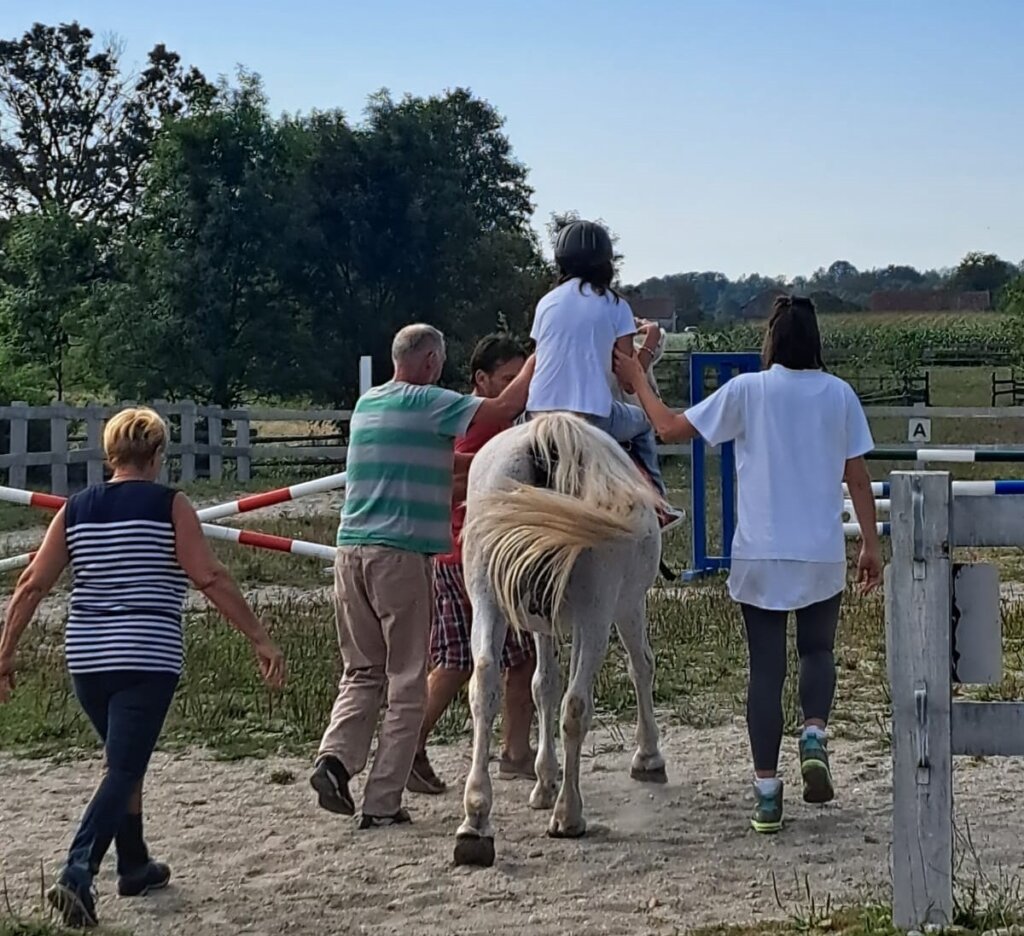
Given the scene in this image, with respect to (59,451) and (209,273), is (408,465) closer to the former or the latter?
(59,451)

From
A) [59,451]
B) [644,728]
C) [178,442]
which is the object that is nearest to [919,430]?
[59,451]

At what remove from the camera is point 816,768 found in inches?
221

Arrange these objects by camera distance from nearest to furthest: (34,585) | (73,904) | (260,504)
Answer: (73,904) → (34,585) → (260,504)

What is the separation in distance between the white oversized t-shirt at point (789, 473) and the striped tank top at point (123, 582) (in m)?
1.91

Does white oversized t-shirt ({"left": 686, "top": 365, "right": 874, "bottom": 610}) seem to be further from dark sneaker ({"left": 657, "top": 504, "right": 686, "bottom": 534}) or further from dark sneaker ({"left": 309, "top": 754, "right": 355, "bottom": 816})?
dark sneaker ({"left": 309, "top": 754, "right": 355, "bottom": 816})

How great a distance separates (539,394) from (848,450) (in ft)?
3.83

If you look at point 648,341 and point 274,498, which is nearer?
point 648,341

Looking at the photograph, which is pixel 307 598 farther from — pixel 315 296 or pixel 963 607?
pixel 315 296

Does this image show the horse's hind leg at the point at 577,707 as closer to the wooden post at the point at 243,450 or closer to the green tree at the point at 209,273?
the wooden post at the point at 243,450

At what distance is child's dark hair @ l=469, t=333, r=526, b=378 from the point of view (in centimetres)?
636

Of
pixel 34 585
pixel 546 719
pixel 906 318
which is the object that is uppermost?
pixel 906 318

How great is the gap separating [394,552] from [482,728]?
78 centimetres

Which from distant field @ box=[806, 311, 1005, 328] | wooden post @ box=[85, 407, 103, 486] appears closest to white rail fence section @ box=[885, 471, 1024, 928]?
wooden post @ box=[85, 407, 103, 486]

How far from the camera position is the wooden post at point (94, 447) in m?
22.1
